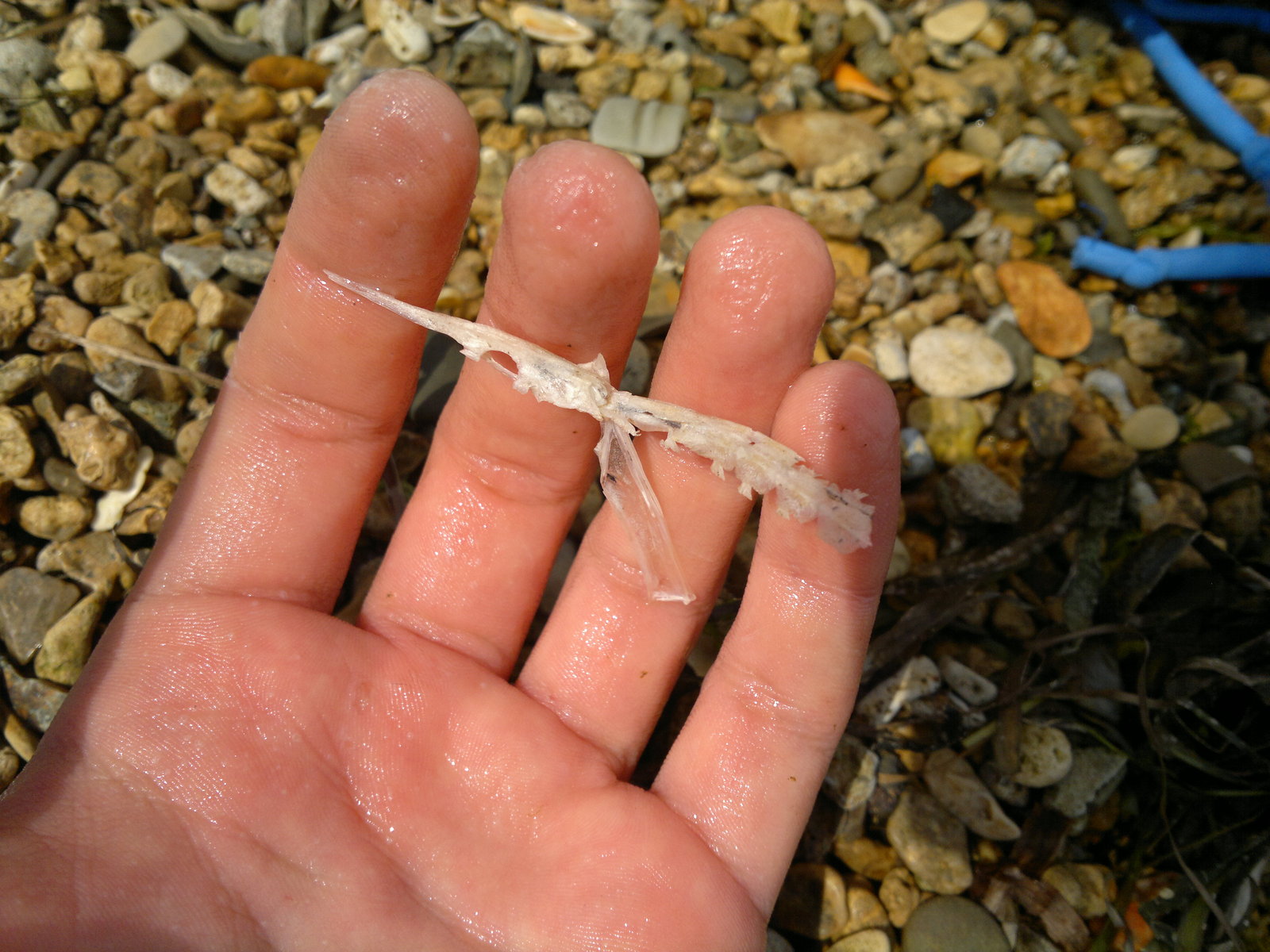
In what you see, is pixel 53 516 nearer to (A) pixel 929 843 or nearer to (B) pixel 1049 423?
(A) pixel 929 843

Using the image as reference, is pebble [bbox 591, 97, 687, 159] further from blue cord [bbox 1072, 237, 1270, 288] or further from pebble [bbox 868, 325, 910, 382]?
blue cord [bbox 1072, 237, 1270, 288]

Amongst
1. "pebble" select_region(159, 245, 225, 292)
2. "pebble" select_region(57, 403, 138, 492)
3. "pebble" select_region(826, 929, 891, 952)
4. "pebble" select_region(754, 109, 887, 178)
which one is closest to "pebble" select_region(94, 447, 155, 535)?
"pebble" select_region(57, 403, 138, 492)

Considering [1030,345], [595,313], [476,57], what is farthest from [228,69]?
[1030,345]

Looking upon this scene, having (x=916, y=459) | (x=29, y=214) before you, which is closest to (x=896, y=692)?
(x=916, y=459)

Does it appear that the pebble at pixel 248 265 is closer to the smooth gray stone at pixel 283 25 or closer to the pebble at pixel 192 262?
the pebble at pixel 192 262

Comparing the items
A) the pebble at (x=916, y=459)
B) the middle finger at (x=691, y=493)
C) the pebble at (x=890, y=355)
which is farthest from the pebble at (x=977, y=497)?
the middle finger at (x=691, y=493)

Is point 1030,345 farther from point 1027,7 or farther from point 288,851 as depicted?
point 288,851
